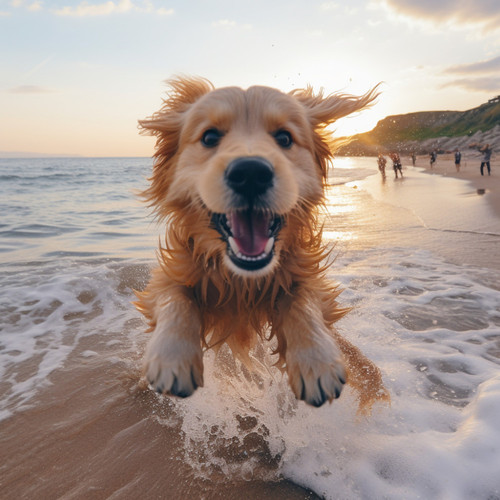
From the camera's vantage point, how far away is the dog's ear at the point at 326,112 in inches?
127

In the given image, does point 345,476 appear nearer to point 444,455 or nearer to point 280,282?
point 444,455

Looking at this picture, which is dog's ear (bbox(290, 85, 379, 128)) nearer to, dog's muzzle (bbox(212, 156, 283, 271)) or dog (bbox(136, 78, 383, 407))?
dog (bbox(136, 78, 383, 407))

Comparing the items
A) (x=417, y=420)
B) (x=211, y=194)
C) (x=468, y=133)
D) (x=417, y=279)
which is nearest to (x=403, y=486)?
(x=417, y=420)

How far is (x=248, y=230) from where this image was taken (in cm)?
240

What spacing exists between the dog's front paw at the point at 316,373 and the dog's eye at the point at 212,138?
1.35 metres

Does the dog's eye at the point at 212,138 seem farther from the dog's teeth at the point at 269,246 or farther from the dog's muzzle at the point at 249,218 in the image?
the dog's teeth at the point at 269,246

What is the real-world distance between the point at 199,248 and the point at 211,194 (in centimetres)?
50

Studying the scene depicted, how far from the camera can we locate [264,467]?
252 centimetres

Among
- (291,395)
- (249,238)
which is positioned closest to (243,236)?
(249,238)

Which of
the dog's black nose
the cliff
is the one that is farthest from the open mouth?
the cliff

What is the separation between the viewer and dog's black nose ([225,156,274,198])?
7.16ft

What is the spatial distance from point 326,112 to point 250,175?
1.35m

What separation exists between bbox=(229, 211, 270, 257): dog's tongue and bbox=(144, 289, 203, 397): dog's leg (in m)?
0.49

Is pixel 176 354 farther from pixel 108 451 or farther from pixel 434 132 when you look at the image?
pixel 434 132
